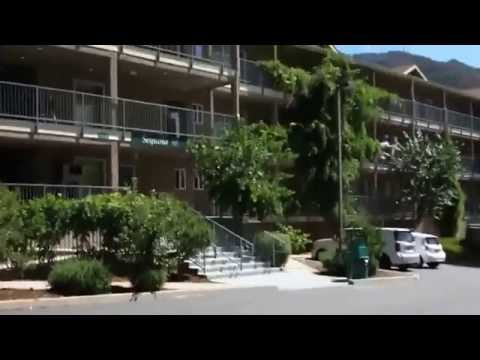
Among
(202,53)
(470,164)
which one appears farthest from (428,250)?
(470,164)

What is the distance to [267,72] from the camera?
33.9 meters

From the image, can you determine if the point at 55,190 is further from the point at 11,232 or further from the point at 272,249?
the point at 11,232

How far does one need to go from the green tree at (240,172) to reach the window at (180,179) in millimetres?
4613

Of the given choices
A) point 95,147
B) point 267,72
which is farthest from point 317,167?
point 95,147

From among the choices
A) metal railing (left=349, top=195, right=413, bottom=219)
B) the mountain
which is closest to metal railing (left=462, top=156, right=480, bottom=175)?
metal railing (left=349, top=195, right=413, bottom=219)

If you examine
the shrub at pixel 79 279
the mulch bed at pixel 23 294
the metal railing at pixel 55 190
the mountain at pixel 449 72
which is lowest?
the mulch bed at pixel 23 294

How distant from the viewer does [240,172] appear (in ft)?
80.3

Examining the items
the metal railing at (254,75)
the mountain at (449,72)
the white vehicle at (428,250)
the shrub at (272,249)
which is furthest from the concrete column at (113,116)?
the mountain at (449,72)

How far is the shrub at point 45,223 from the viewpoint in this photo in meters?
17.7

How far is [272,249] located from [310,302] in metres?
8.32

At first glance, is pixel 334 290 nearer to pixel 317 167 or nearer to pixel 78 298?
pixel 78 298

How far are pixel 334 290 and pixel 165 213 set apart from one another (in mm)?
4939

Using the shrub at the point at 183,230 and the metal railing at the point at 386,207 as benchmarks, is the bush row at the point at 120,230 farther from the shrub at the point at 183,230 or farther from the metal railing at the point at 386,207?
Answer: the metal railing at the point at 386,207

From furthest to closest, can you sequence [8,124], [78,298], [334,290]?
1. [8,124]
2. [334,290]
3. [78,298]
